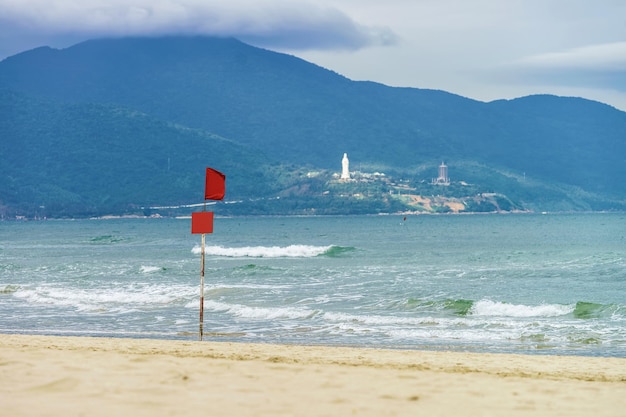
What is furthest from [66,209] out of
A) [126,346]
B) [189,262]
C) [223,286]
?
[126,346]

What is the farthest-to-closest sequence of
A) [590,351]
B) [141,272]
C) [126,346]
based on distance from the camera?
[141,272] < [590,351] < [126,346]

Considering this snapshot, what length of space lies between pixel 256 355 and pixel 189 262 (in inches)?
1242

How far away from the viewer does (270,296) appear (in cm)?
2420

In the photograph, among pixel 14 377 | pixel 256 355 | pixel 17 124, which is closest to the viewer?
pixel 14 377

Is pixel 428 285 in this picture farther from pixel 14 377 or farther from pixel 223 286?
pixel 14 377

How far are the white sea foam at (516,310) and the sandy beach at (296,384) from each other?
7.54 m

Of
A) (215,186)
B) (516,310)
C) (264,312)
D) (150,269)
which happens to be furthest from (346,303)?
(150,269)

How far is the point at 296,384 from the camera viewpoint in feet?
29.4

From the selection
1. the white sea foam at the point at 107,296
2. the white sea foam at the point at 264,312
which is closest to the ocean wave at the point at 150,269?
the white sea foam at the point at 107,296

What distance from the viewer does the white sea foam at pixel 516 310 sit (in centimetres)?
1966

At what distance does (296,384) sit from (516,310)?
39.6ft

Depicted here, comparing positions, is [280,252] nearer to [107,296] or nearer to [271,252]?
[271,252]

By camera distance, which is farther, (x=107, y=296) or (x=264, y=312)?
(x=107, y=296)

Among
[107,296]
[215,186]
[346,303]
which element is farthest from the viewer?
[107,296]
